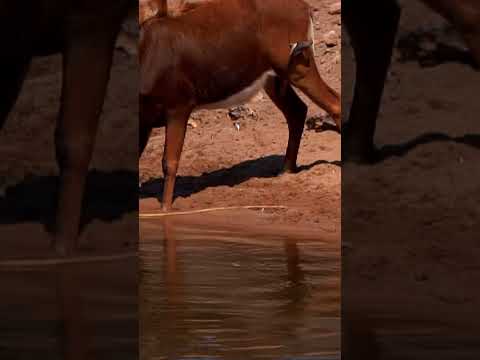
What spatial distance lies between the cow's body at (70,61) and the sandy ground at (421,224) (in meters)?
0.88

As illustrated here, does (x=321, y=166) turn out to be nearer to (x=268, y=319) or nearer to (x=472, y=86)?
(x=268, y=319)

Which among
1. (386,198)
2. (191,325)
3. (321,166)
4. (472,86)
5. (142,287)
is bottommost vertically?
(321,166)

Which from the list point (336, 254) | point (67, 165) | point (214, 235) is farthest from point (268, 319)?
point (214, 235)

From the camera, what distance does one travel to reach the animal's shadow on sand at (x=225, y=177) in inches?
431

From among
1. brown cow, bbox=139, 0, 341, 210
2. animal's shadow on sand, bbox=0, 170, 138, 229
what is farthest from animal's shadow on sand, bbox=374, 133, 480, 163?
brown cow, bbox=139, 0, 341, 210

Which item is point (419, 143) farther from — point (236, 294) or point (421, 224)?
point (236, 294)

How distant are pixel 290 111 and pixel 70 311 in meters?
7.02

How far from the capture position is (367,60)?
13.5ft

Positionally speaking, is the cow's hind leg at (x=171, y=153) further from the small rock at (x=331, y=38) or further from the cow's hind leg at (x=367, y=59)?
the cow's hind leg at (x=367, y=59)

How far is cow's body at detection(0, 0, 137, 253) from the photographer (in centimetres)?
419

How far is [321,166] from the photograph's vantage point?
36.4 ft

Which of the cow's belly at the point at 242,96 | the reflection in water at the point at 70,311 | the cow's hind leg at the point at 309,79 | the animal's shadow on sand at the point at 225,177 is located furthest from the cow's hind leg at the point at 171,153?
the reflection in water at the point at 70,311

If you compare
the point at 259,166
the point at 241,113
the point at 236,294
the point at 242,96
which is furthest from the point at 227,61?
the point at 236,294

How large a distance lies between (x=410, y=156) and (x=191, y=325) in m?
1.72
